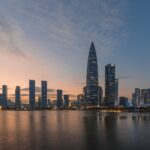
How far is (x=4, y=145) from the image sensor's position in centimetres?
7231

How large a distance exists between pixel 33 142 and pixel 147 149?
32.5 meters

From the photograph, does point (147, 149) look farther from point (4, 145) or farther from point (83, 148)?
point (4, 145)

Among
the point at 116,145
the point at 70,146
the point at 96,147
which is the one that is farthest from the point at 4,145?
the point at 116,145

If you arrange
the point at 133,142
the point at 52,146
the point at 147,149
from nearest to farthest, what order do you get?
the point at 147,149
the point at 52,146
the point at 133,142

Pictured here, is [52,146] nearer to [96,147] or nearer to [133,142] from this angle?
[96,147]

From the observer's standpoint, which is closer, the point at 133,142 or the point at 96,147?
the point at 96,147

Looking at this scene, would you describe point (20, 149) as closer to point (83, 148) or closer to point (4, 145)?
point (4, 145)

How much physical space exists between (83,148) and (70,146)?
14.1ft

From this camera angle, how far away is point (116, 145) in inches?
2795

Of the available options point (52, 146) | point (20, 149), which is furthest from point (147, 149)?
point (20, 149)

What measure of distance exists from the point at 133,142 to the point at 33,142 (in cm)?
2935

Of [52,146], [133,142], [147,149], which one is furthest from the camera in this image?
[133,142]

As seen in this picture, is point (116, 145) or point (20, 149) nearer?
point (20, 149)

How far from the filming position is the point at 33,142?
76.9 meters
